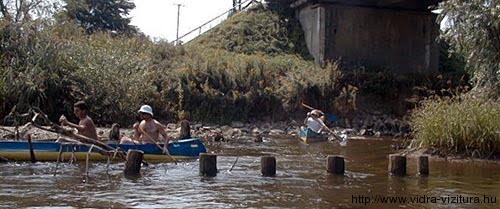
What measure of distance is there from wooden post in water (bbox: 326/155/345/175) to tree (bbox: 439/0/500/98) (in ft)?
22.0

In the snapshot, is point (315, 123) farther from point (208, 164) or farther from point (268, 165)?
point (208, 164)

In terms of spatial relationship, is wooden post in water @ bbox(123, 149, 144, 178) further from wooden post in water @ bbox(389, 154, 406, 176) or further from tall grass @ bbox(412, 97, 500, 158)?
tall grass @ bbox(412, 97, 500, 158)

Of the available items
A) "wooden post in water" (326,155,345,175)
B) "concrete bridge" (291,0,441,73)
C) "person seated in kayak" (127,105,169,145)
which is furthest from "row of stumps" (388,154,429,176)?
"concrete bridge" (291,0,441,73)

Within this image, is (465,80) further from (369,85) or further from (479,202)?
(479,202)

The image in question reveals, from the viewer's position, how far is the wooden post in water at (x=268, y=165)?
12219mm

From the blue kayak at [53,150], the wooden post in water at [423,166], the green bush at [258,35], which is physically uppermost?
the green bush at [258,35]

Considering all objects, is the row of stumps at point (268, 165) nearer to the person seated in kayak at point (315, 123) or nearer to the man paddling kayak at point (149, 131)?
the man paddling kayak at point (149, 131)

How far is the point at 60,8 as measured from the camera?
39.5 m

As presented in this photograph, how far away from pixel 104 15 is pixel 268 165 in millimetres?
42370

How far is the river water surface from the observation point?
9.39 meters

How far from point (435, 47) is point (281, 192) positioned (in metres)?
30.8

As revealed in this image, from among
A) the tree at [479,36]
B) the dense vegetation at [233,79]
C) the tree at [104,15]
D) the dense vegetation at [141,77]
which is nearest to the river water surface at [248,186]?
the dense vegetation at [233,79]

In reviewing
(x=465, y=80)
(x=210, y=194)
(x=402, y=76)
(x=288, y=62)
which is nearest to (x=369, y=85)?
(x=402, y=76)

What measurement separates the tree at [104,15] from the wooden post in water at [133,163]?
1544 inches
